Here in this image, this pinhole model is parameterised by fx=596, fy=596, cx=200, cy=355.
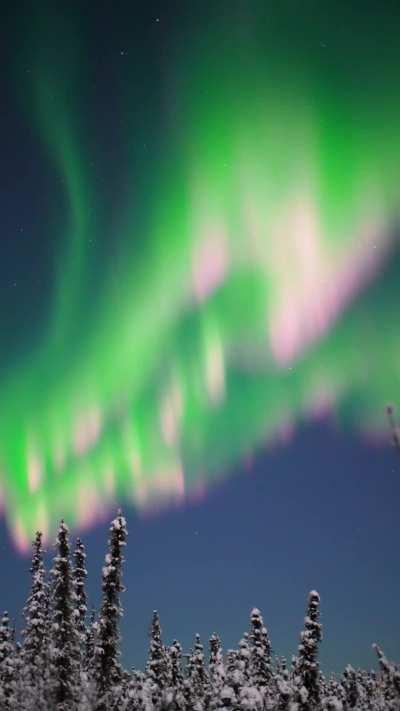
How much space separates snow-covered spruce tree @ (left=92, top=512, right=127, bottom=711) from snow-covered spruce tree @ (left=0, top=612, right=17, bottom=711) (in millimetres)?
5090

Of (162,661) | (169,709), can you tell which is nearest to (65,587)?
(169,709)

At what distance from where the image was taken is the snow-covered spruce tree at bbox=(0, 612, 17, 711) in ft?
121

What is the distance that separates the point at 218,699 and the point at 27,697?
10667 mm

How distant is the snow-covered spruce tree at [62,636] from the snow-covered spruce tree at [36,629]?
0.84 metres

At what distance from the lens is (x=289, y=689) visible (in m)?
39.3

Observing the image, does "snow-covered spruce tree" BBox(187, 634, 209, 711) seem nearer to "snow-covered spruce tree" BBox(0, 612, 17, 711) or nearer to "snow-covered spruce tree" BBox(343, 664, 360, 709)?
"snow-covered spruce tree" BBox(0, 612, 17, 711)

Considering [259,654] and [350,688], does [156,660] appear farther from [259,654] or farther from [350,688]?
[350,688]

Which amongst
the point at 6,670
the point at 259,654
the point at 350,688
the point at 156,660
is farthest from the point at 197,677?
the point at 350,688

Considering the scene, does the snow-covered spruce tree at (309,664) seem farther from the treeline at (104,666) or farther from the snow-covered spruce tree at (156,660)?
the snow-covered spruce tree at (156,660)

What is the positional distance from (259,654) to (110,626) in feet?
43.1

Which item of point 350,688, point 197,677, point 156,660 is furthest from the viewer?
point 350,688

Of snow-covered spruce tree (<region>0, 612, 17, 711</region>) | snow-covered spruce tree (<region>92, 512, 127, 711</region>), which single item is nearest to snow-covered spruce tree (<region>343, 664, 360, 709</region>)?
snow-covered spruce tree (<region>0, 612, 17, 711</region>)

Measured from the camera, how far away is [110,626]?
124 feet

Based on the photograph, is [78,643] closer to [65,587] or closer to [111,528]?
[65,587]
